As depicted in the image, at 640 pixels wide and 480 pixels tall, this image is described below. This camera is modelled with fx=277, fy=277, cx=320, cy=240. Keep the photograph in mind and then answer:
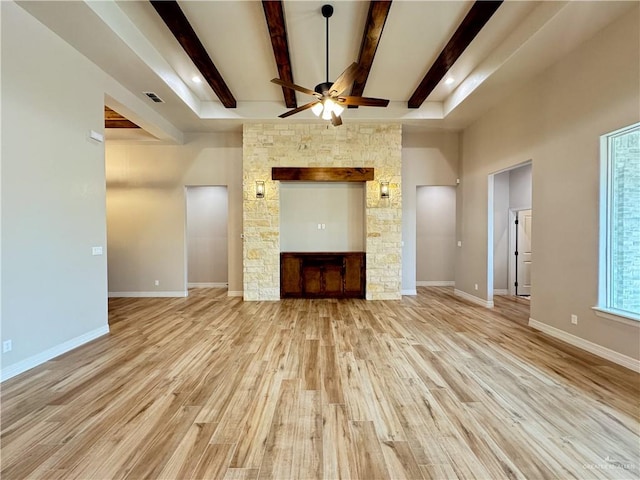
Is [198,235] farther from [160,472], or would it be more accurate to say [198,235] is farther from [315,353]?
[160,472]

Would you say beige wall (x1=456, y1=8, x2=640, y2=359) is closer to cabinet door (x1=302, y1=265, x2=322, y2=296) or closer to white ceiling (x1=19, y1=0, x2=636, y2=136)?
white ceiling (x1=19, y1=0, x2=636, y2=136)

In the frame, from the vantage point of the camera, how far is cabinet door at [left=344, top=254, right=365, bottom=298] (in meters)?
5.92

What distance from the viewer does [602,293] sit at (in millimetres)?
3129

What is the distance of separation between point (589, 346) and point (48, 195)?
636cm

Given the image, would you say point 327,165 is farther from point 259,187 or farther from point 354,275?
point 354,275

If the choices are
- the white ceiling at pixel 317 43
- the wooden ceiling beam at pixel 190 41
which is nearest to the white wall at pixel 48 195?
the white ceiling at pixel 317 43

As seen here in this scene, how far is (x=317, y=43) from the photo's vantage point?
12.3 ft

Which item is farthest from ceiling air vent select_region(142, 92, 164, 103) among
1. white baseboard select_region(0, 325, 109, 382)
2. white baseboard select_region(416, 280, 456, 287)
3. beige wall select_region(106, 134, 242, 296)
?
white baseboard select_region(416, 280, 456, 287)

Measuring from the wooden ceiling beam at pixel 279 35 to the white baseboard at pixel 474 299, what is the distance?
5341 mm

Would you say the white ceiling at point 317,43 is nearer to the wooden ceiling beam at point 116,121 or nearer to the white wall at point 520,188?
the wooden ceiling beam at point 116,121

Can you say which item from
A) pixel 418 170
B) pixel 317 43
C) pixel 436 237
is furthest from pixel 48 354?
pixel 436 237

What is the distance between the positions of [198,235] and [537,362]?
7338mm

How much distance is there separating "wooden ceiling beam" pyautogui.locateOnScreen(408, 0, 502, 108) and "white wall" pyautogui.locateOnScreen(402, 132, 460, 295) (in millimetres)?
1481

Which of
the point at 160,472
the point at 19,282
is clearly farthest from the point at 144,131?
the point at 160,472
